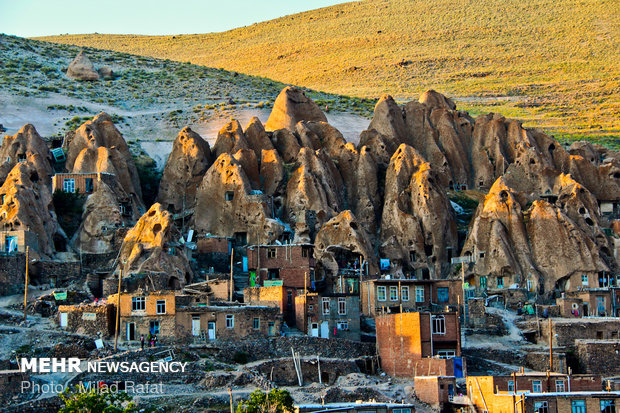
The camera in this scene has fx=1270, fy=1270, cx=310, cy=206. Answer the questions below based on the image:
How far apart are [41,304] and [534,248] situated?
3421cm

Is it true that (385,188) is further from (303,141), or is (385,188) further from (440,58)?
(440,58)

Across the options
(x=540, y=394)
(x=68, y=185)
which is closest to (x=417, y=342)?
(x=540, y=394)

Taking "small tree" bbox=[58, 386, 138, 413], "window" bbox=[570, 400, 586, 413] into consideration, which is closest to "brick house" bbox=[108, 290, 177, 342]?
"small tree" bbox=[58, 386, 138, 413]

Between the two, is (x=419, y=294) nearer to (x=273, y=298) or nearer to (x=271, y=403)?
(x=273, y=298)

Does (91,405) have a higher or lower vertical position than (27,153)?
lower

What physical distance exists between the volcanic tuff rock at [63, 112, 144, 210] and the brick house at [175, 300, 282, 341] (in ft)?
74.2

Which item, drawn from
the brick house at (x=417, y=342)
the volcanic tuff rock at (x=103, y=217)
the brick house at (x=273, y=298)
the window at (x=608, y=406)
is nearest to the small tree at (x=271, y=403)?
the window at (x=608, y=406)

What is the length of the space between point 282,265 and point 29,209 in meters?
17.0

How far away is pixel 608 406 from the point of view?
5528 cm

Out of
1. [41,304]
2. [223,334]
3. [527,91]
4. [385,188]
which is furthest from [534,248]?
[527,91]

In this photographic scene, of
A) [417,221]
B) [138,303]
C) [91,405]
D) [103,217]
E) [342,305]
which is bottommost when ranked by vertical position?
[91,405]

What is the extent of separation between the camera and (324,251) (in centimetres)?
8319

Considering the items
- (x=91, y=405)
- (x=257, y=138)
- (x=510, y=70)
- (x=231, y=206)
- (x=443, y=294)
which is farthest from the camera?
(x=510, y=70)

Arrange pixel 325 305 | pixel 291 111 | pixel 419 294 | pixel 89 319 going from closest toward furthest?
pixel 89 319 → pixel 325 305 → pixel 419 294 → pixel 291 111
